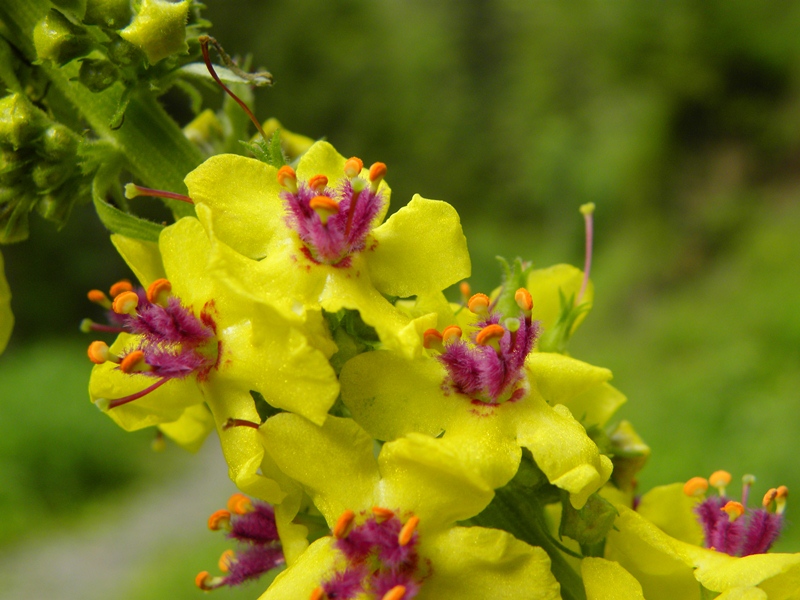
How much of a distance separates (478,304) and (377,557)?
438mm

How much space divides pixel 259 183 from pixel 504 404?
0.55 metres

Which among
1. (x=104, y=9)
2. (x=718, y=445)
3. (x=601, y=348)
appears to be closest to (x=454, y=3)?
(x=601, y=348)

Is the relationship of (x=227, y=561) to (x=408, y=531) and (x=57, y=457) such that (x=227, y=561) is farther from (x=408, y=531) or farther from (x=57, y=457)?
(x=57, y=457)

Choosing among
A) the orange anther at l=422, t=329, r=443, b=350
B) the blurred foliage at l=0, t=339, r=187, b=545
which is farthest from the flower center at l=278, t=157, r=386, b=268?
the blurred foliage at l=0, t=339, r=187, b=545

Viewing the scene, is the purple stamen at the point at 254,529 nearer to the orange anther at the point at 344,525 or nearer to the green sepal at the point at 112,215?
the orange anther at the point at 344,525

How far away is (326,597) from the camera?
111 centimetres

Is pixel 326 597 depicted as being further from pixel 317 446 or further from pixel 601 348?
pixel 601 348

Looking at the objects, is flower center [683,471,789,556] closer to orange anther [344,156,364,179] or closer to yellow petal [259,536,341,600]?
yellow petal [259,536,341,600]

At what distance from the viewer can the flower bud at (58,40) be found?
4.22 ft

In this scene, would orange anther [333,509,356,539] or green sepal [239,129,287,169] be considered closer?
orange anther [333,509,356,539]

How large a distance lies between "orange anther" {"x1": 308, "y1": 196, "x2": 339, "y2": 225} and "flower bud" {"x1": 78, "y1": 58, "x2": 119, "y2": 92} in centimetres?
43

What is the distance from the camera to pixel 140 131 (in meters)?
1.45

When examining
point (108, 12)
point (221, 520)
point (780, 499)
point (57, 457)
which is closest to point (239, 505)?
point (221, 520)

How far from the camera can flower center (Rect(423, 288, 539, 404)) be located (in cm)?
123
